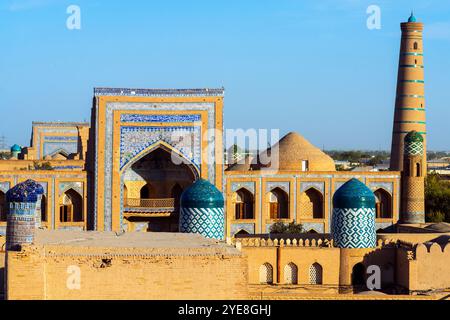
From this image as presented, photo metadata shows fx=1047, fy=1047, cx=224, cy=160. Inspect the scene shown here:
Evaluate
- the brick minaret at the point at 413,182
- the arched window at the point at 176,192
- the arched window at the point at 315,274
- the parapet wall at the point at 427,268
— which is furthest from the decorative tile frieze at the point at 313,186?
the parapet wall at the point at 427,268

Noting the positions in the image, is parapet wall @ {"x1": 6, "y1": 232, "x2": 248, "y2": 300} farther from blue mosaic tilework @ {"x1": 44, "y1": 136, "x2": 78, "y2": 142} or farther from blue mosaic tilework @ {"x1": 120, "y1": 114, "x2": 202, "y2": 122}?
blue mosaic tilework @ {"x1": 44, "y1": 136, "x2": 78, "y2": 142}

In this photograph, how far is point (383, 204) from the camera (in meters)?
29.8

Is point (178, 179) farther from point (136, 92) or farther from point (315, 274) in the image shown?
point (315, 274)

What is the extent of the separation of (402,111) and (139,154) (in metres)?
12.0

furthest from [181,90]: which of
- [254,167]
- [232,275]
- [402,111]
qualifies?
[232,275]

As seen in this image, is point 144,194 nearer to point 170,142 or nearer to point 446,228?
point 170,142

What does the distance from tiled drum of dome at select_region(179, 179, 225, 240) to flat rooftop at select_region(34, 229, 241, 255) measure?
3.25 metres

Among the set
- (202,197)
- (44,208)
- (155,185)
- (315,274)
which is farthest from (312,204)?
(315,274)

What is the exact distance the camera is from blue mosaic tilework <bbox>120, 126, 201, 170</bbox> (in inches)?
1105

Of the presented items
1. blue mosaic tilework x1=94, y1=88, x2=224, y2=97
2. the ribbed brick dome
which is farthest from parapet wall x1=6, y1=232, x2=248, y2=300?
the ribbed brick dome

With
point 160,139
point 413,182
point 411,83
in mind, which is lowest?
point 413,182

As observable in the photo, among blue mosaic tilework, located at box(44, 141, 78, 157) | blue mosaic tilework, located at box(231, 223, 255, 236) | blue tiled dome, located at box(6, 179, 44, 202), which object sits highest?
blue mosaic tilework, located at box(44, 141, 78, 157)

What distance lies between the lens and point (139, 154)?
92.1 feet

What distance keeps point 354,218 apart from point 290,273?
175 cm
